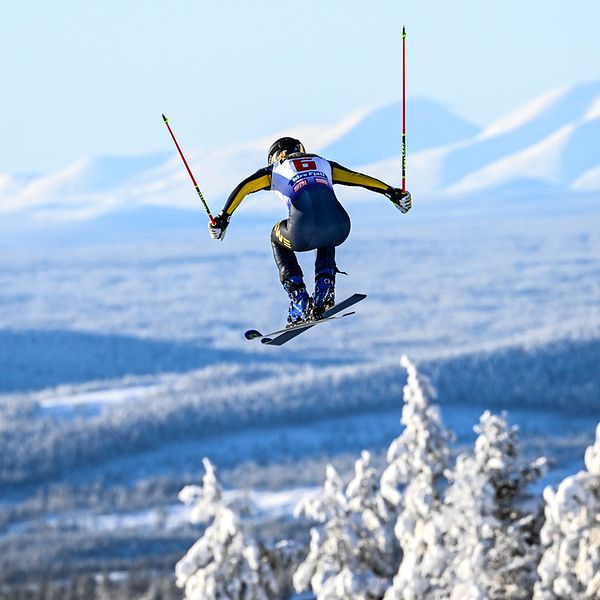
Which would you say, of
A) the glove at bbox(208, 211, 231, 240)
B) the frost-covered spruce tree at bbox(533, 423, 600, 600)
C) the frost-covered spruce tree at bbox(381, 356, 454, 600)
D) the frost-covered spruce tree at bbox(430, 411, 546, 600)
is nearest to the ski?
the glove at bbox(208, 211, 231, 240)

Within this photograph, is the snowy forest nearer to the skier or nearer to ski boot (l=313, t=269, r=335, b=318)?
ski boot (l=313, t=269, r=335, b=318)

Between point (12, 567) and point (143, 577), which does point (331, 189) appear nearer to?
point (143, 577)

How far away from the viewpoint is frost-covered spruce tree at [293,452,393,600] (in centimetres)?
3045

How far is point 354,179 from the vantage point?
67.1 feet

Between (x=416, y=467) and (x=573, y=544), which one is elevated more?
(x=416, y=467)

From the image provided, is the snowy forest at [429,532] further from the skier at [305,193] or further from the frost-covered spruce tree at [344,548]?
the skier at [305,193]

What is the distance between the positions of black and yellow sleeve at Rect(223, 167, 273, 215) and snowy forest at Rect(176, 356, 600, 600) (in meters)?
7.96

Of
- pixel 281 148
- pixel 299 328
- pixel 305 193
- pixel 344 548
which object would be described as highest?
pixel 281 148

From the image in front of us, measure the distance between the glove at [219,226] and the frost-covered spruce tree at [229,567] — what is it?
10444 millimetres

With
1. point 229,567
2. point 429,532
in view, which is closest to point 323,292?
point 429,532

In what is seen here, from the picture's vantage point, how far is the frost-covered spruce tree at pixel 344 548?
3045 cm

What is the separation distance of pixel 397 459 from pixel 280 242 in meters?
10.8

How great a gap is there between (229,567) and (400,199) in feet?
36.5

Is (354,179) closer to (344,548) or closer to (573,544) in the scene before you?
(573,544)
